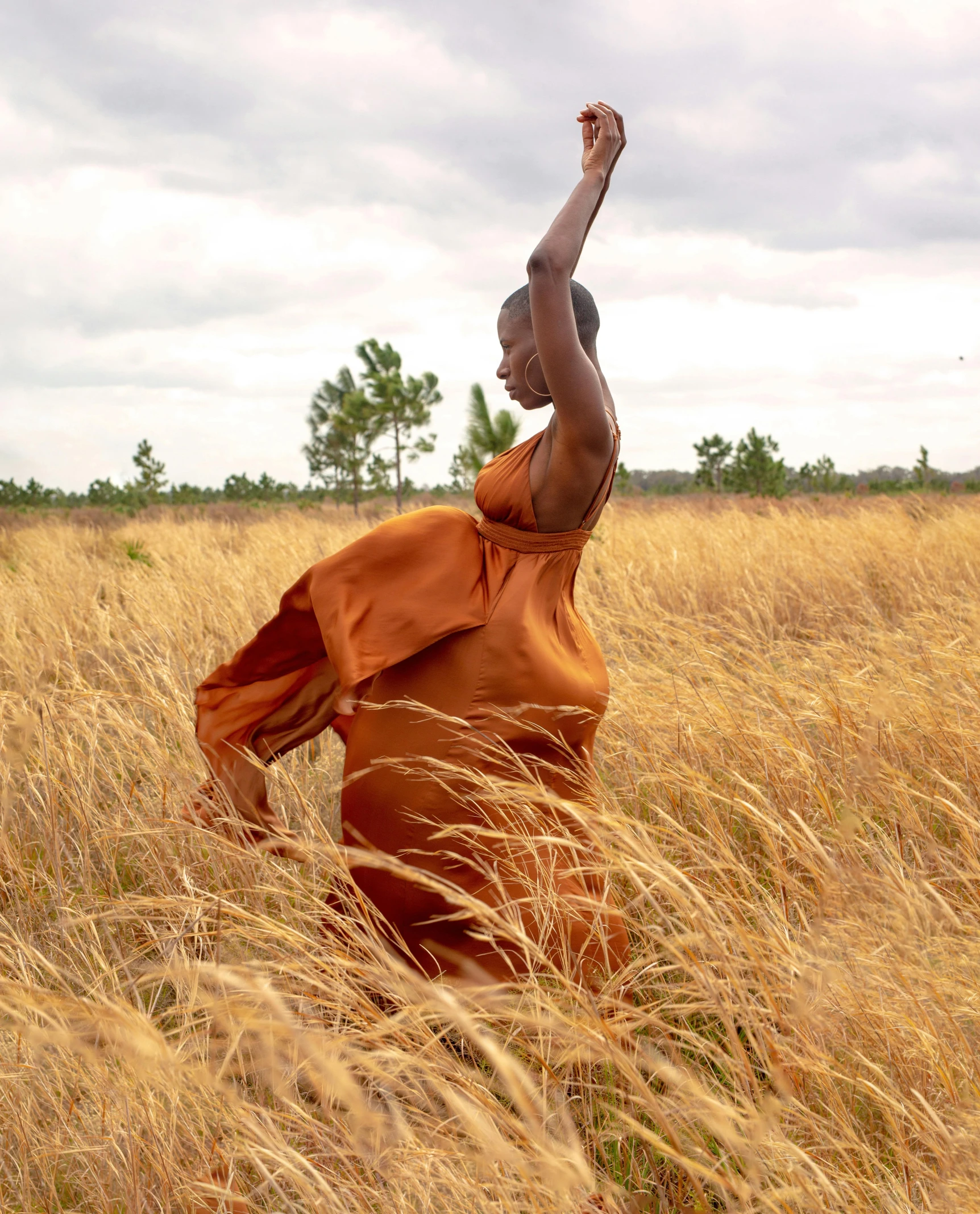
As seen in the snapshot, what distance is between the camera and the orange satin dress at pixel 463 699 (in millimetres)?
2016

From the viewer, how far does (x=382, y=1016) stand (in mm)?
1478

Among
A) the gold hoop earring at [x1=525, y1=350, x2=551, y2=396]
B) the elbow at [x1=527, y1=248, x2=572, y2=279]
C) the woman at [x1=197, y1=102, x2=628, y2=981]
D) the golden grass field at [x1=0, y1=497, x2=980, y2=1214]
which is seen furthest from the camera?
the gold hoop earring at [x1=525, y1=350, x2=551, y2=396]

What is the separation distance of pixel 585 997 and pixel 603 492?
1185 millimetres

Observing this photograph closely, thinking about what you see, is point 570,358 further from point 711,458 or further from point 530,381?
point 711,458

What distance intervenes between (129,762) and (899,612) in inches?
173

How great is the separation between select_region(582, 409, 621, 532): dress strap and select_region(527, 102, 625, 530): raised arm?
0.05m

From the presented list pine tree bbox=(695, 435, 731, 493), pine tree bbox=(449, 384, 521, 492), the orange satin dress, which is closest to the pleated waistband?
the orange satin dress

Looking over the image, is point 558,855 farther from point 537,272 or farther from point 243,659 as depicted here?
point 537,272

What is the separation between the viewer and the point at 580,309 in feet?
6.96

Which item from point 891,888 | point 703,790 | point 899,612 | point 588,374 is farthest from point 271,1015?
point 899,612

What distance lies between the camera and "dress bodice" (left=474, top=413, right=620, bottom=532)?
207 centimetres

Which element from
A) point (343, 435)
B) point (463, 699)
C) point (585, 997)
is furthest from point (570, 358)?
point (343, 435)

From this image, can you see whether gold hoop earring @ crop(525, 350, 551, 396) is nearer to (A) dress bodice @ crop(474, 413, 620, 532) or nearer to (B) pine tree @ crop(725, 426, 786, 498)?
(A) dress bodice @ crop(474, 413, 620, 532)

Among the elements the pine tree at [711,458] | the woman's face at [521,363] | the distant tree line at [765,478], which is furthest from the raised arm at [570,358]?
the pine tree at [711,458]
